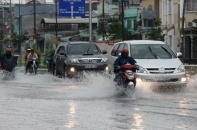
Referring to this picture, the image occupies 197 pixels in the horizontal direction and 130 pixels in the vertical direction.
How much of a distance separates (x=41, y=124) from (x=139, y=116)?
7.68 feet

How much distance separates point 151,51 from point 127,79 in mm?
4147

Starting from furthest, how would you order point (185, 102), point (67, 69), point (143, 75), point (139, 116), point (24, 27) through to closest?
1. point (24, 27)
2. point (67, 69)
3. point (143, 75)
4. point (185, 102)
5. point (139, 116)

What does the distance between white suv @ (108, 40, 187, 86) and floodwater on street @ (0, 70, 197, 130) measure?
0.44 meters

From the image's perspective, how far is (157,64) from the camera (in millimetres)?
22531

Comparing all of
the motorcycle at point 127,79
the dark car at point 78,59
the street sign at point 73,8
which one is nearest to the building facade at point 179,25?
the street sign at point 73,8

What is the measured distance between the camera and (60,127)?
12.5 meters

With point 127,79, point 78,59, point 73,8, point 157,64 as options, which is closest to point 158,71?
point 157,64

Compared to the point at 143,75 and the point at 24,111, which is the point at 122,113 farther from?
the point at 143,75

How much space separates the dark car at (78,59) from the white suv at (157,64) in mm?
5107

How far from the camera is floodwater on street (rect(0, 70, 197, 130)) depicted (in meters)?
12.9

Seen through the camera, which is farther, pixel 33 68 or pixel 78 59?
pixel 33 68

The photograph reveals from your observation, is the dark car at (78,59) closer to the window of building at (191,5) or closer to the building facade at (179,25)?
the building facade at (179,25)

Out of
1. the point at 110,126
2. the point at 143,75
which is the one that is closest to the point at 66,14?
the point at 143,75

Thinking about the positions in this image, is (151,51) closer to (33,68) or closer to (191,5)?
(33,68)
